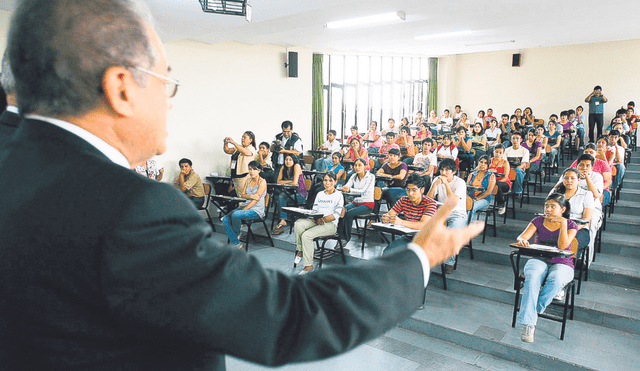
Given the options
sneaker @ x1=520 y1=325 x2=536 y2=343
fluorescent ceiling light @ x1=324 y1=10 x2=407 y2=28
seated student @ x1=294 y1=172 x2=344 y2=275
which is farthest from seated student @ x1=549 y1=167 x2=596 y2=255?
fluorescent ceiling light @ x1=324 y1=10 x2=407 y2=28

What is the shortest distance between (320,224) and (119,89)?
185 inches

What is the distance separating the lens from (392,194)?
20.3 ft

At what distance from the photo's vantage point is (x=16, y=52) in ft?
1.70

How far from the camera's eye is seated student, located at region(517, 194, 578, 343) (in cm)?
354

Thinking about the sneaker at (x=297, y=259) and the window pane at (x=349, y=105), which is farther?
the window pane at (x=349, y=105)

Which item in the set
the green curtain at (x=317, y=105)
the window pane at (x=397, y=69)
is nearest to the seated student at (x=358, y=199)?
the green curtain at (x=317, y=105)

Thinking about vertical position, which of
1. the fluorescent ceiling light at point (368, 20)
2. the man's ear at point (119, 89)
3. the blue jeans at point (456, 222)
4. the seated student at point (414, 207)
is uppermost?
the fluorescent ceiling light at point (368, 20)

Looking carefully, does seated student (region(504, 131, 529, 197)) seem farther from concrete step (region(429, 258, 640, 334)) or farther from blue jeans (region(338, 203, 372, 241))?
blue jeans (region(338, 203, 372, 241))

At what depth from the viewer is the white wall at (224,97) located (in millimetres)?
7176

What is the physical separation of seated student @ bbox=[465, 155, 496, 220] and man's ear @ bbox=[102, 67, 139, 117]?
5.34 m

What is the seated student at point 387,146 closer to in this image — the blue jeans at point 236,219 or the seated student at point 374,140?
the seated student at point 374,140

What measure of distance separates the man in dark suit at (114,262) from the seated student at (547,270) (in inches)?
138

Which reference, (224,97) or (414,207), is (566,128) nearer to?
(414,207)

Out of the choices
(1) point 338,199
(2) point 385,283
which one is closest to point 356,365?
(1) point 338,199
